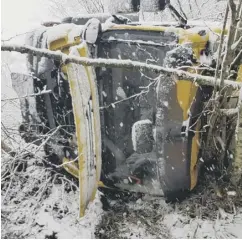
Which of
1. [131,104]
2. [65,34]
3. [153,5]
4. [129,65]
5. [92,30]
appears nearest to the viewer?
[129,65]

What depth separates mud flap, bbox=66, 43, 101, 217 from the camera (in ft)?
10.6

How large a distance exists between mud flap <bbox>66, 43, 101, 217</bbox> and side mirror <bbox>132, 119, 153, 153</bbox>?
1.35 feet

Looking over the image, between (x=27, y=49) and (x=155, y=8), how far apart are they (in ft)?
3.85

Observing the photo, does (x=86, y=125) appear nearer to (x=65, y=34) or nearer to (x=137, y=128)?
(x=137, y=128)

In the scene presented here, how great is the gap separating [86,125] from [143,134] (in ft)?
1.85

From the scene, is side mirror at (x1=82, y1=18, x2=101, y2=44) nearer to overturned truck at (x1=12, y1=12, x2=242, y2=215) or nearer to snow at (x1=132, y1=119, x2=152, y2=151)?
overturned truck at (x1=12, y1=12, x2=242, y2=215)

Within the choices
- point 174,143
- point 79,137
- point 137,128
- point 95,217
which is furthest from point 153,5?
point 95,217

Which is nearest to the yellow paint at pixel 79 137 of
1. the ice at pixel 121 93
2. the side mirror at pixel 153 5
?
the ice at pixel 121 93

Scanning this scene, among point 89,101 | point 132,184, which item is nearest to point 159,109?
point 89,101

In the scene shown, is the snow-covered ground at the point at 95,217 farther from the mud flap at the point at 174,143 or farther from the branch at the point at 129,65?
the branch at the point at 129,65

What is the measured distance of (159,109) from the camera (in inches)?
123

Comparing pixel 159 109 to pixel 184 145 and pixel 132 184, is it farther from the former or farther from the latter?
pixel 132 184

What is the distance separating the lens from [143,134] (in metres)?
3.34

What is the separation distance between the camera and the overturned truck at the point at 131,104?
3.03 meters
